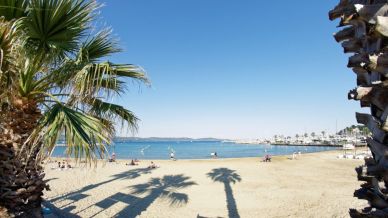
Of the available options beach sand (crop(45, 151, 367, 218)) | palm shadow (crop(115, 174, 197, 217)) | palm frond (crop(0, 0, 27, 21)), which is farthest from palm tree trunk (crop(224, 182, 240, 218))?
palm frond (crop(0, 0, 27, 21))

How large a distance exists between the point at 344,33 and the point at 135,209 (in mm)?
12857

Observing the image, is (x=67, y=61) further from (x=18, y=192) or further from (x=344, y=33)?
(x=344, y=33)

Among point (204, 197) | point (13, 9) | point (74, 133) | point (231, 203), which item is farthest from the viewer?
point (204, 197)

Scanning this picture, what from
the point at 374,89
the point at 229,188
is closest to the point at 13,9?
the point at 374,89

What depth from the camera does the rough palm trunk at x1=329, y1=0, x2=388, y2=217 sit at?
1.72 m

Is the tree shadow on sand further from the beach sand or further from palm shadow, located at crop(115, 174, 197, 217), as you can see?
palm shadow, located at crop(115, 174, 197, 217)

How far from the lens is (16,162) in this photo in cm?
452

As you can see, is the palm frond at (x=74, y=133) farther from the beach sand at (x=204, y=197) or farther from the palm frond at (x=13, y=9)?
the beach sand at (x=204, y=197)

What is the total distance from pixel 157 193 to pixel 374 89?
16.4m

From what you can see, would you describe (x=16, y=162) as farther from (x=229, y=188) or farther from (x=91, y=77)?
(x=229, y=188)

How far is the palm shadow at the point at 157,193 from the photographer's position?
1352 cm

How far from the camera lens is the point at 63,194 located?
16922 millimetres

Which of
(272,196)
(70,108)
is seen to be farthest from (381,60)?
(272,196)

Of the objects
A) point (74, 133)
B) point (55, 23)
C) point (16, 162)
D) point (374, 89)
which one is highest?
point (55, 23)
